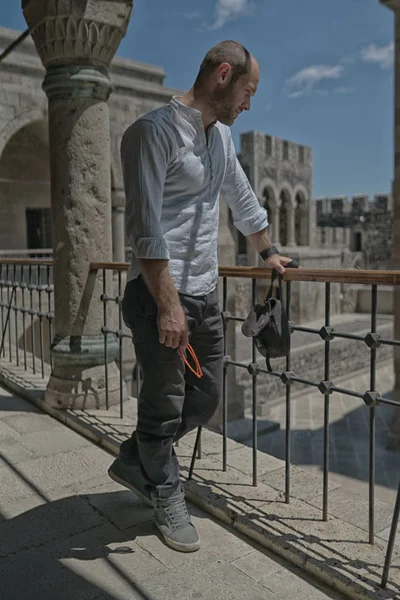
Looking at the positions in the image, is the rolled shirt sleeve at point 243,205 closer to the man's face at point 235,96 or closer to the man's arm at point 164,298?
the man's face at point 235,96

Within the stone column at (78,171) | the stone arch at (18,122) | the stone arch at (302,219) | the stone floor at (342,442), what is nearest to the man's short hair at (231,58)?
the stone column at (78,171)

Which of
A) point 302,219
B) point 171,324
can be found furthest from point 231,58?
point 302,219

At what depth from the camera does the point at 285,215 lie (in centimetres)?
2861

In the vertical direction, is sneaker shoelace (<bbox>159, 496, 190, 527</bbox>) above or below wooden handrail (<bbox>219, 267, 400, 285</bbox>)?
below

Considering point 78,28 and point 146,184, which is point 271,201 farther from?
point 146,184

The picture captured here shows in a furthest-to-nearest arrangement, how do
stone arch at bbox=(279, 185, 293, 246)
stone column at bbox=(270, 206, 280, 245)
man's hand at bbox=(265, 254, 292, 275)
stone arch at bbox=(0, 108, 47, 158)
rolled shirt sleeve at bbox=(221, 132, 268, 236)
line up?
stone arch at bbox=(279, 185, 293, 246) < stone column at bbox=(270, 206, 280, 245) < stone arch at bbox=(0, 108, 47, 158) < rolled shirt sleeve at bbox=(221, 132, 268, 236) < man's hand at bbox=(265, 254, 292, 275)

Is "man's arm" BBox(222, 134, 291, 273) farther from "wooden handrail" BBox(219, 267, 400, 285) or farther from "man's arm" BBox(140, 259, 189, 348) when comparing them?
"man's arm" BBox(140, 259, 189, 348)

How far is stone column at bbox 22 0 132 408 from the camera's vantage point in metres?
3.81

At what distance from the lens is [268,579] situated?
2.12 metres

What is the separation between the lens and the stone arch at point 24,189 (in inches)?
621

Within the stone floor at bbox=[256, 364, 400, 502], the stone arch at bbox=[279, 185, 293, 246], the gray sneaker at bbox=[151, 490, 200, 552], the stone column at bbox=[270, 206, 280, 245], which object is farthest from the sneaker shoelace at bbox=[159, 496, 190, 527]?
the stone arch at bbox=[279, 185, 293, 246]

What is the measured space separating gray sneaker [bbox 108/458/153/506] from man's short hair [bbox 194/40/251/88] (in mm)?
1550

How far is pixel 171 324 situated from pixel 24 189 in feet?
50.5

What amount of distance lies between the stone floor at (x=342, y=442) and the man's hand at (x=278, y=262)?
6191 mm
